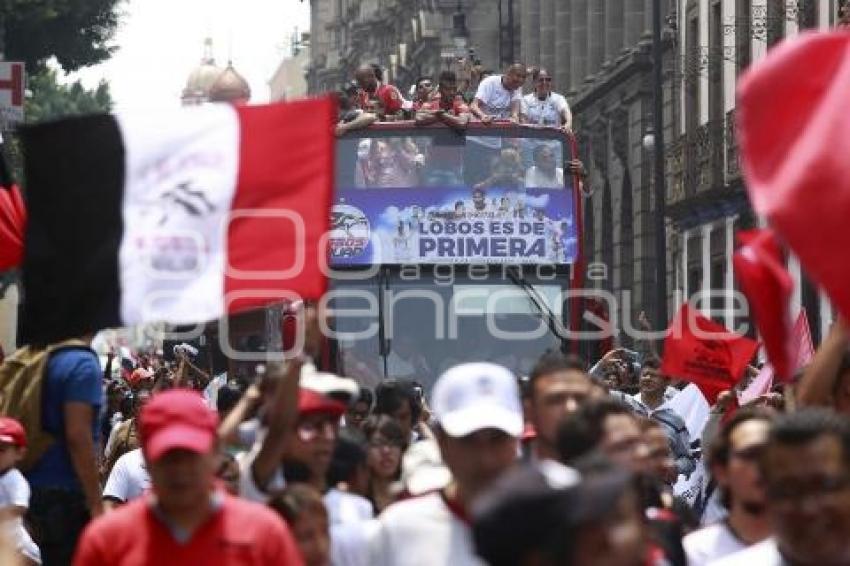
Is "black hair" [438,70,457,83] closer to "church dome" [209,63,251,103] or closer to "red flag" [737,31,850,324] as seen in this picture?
"red flag" [737,31,850,324]

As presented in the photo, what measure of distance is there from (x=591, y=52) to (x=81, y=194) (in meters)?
51.7

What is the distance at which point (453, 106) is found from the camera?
77.5ft

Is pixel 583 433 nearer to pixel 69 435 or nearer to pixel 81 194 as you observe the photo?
pixel 81 194

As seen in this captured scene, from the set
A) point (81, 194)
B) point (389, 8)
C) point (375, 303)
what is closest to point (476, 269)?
→ point (375, 303)

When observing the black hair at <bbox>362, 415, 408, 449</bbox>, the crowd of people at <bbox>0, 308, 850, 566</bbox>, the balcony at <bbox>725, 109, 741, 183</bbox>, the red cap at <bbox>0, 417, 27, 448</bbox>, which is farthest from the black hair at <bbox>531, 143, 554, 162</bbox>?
the balcony at <bbox>725, 109, 741, 183</bbox>

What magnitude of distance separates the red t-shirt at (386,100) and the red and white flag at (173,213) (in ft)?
45.2

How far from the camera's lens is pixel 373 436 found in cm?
1204

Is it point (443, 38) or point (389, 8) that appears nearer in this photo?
point (443, 38)

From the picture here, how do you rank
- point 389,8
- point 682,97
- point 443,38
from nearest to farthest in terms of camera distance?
point 682,97 → point 443,38 → point 389,8

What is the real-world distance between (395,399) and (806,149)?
544 cm

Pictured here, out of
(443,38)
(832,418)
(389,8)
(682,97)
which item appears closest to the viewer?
(832,418)

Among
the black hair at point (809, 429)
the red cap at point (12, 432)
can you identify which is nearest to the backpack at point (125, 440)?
the red cap at point (12, 432)

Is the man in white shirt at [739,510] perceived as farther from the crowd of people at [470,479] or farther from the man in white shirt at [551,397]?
the man in white shirt at [551,397]

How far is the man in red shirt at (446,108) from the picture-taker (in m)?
23.0
